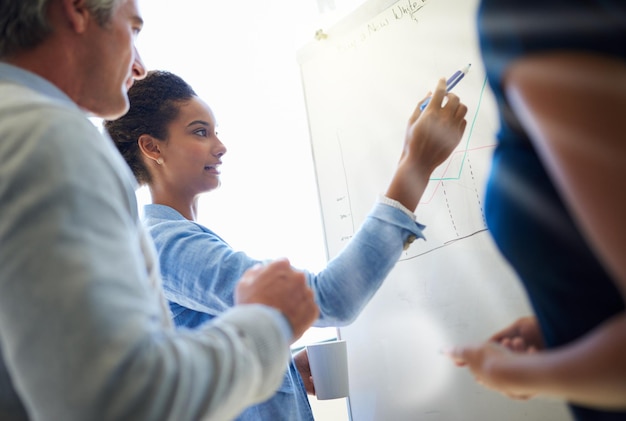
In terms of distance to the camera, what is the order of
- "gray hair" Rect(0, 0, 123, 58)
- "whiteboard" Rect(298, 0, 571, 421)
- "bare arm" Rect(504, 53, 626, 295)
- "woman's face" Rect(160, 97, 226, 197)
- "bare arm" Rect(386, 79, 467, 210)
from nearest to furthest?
1. "bare arm" Rect(504, 53, 626, 295)
2. "gray hair" Rect(0, 0, 123, 58)
3. "bare arm" Rect(386, 79, 467, 210)
4. "whiteboard" Rect(298, 0, 571, 421)
5. "woman's face" Rect(160, 97, 226, 197)

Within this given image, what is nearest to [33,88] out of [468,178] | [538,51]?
[538,51]

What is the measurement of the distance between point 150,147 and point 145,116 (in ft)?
0.21

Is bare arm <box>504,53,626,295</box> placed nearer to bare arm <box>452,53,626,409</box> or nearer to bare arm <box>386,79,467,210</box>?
bare arm <box>452,53,626,409</box>

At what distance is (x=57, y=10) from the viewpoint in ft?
1.75

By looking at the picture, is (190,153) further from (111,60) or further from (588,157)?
(588,157)

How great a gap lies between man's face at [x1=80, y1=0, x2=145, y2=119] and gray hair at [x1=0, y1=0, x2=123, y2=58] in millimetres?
47

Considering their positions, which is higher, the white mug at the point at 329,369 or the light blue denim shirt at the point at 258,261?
the light blue denim shirt at the point at 258,261

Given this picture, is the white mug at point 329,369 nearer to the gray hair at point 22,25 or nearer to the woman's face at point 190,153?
the woman's face at point 190,153

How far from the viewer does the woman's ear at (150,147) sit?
1.00 meters

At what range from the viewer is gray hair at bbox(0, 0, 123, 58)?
51cm

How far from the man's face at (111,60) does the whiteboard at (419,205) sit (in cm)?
51

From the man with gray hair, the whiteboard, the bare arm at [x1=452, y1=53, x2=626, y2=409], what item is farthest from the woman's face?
the bare arm at [x1=452, y1=53, x2=626, y2=409]

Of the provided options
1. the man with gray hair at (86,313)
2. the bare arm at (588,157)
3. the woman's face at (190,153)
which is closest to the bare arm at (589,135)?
the bare arm at (588,157)

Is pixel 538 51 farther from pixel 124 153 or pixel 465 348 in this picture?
pixel 124 153
